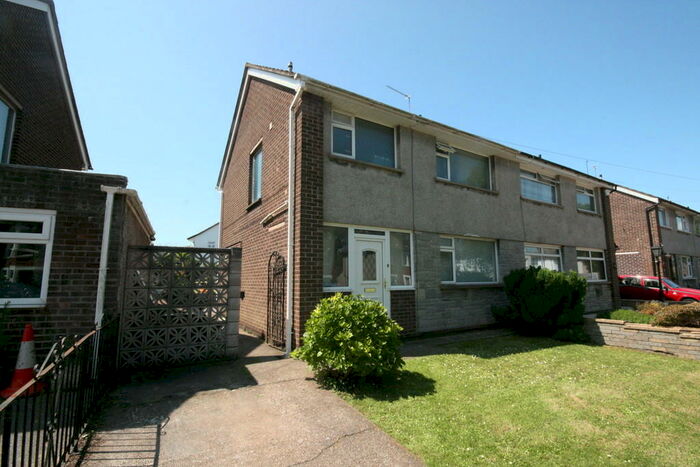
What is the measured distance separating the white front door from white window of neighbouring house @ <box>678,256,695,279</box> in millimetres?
24340

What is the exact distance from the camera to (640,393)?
4.97 metres

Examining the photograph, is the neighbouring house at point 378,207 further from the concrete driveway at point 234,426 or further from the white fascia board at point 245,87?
the concrete driveway at point 234,426

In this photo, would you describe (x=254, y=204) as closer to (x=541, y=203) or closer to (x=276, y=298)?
(x=276, y=298)

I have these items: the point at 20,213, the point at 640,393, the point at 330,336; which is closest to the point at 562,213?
the point at 640,393

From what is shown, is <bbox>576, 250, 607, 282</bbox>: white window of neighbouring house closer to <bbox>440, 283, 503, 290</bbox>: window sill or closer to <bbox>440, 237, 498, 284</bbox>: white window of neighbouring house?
<bbox>440, 237, 498, 284</bbox>: white window of neighbouring house

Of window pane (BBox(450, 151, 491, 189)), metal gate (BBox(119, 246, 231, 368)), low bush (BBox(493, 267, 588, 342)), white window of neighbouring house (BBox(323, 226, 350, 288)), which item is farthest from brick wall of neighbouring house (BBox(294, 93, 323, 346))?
low bush (BBox(493, 267, 588, 342))

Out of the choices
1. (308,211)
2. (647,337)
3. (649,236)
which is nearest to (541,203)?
(647,337)

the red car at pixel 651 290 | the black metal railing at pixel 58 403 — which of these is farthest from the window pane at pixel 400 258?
the red car at pixel 651 290

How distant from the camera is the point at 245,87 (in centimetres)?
1195

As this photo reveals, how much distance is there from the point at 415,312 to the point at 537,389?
3613 millimetres

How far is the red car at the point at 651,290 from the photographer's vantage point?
1589 centimetres

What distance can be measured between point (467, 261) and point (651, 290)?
509 inches

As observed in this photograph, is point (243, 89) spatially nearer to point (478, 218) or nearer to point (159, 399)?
point (478, 218)

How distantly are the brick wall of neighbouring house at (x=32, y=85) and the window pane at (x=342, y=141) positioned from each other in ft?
25.6
